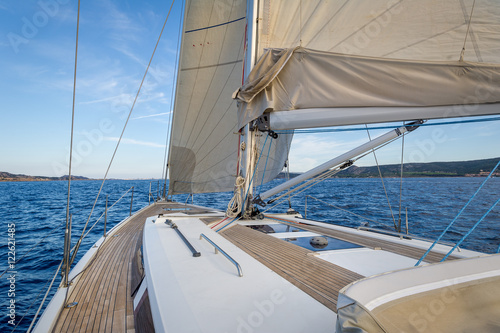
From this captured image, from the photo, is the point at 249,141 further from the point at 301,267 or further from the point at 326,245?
the point at 301,267

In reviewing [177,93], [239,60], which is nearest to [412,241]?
[239,60]

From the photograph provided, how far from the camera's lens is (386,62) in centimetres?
241

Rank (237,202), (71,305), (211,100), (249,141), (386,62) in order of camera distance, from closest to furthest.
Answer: (71,305) < (386,62) < (249,141) < (237,202) < (211,100)

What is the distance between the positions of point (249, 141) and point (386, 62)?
2723mm

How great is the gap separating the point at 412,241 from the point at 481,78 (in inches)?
86.2

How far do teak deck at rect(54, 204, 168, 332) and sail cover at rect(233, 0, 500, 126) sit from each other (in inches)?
104

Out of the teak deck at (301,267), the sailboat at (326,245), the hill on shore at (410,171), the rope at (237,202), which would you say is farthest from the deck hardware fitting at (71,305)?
the hill on shore at (410,171)

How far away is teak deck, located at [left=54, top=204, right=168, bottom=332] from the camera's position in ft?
6.72

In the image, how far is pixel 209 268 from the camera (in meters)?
2.25

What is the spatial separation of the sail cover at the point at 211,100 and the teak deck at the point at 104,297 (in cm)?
381

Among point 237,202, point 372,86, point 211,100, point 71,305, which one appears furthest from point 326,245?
point 211,100

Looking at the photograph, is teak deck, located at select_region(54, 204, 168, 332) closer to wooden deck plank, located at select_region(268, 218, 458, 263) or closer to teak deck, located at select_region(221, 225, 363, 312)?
teak deck, located at select_region(221, 225, 363, 312)

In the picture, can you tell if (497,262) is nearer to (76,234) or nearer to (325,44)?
(325,44)

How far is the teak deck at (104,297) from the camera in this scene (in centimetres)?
205
